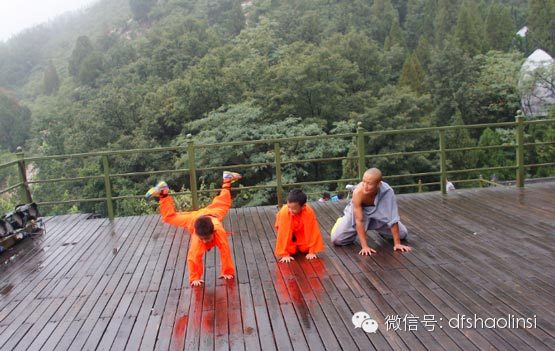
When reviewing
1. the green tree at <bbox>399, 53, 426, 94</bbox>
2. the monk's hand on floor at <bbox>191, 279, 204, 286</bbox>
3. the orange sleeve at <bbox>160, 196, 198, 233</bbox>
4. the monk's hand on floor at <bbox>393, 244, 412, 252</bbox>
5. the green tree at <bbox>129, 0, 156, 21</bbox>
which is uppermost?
the green tree at <bbox>129, 0, 156, 21</bbox>

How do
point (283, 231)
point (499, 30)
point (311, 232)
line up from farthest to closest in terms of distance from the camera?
point (499, 30) → point (311, 232) → point (283, 231)

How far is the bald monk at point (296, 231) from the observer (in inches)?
166

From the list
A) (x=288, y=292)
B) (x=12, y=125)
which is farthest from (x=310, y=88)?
(x=12, y=125)

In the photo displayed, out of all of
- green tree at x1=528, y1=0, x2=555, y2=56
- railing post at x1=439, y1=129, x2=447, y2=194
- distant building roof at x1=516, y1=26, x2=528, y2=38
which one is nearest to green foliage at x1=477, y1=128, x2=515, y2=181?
green tree at x1=528, y1=0, x2=555, y2=56

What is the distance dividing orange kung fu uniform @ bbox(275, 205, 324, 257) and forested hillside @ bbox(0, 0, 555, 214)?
12660 mm

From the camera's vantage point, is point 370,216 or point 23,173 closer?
point 370,216

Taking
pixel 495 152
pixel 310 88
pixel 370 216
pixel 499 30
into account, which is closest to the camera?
pixel 370 216

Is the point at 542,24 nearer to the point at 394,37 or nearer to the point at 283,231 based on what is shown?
the point at 394,37

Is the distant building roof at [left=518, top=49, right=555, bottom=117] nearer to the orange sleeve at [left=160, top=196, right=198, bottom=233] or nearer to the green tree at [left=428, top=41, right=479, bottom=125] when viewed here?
the green tree at [left=428, top=41, right=479, bottom=125]

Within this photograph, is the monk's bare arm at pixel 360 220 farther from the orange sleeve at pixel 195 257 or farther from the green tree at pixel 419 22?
the green tree at pixel 419 22

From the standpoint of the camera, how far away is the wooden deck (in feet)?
9.52

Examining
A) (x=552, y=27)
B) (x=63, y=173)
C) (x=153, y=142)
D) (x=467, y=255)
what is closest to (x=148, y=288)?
(x=467, y=255)

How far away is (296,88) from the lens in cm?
2092

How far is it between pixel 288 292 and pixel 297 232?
33.5 inches
